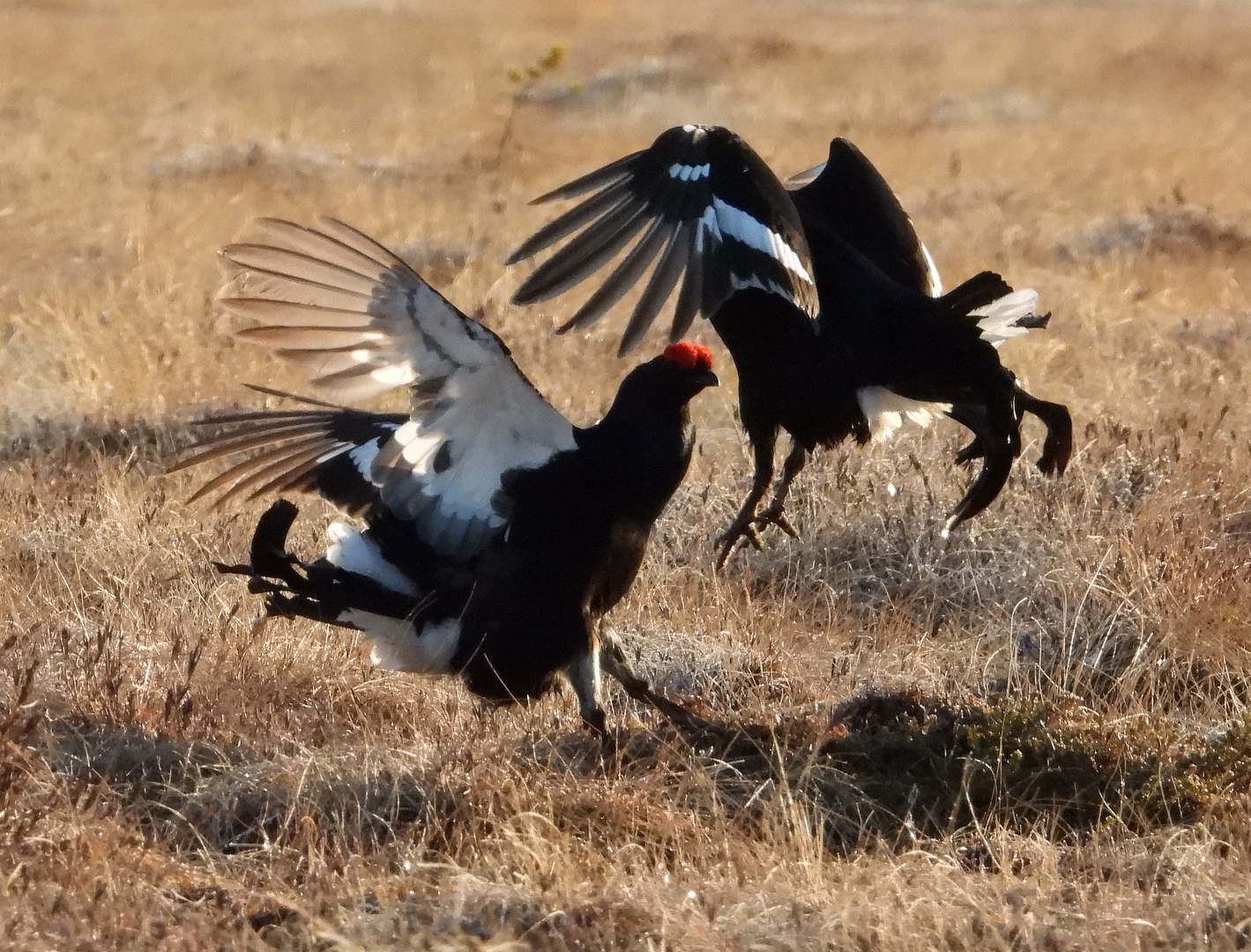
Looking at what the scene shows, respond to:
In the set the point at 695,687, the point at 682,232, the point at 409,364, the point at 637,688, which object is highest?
the point at 682,232

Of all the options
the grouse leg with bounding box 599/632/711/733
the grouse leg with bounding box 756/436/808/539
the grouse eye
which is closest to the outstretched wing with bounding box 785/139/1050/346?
the grouse leg with bounding box 756/436/808/539

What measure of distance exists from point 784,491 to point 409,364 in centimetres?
183

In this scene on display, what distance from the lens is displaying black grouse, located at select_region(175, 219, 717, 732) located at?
156 inches

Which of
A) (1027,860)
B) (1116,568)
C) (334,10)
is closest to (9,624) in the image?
(1027,860)

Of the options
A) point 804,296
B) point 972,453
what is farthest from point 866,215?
point 804,296

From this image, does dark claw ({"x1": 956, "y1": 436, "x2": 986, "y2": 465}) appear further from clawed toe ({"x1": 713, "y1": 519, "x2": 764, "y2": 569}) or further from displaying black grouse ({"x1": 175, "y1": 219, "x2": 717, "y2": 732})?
displaying black grouse ({"x1": 175, "y1": 219, "x2": 717, "y2": 732})

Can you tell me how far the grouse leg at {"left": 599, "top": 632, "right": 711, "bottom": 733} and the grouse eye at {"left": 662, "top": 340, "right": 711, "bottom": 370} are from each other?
0.82 meters

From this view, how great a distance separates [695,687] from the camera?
494 cm

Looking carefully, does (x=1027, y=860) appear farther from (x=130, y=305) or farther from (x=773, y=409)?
(x=130, y=305)

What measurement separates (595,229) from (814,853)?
63.5 inches

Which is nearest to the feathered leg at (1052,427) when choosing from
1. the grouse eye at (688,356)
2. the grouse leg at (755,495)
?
the grouse leg at (755,495)

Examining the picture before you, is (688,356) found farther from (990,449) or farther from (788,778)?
(990,449)

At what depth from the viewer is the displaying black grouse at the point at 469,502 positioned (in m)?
3.97

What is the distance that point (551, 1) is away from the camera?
30.5 metres
